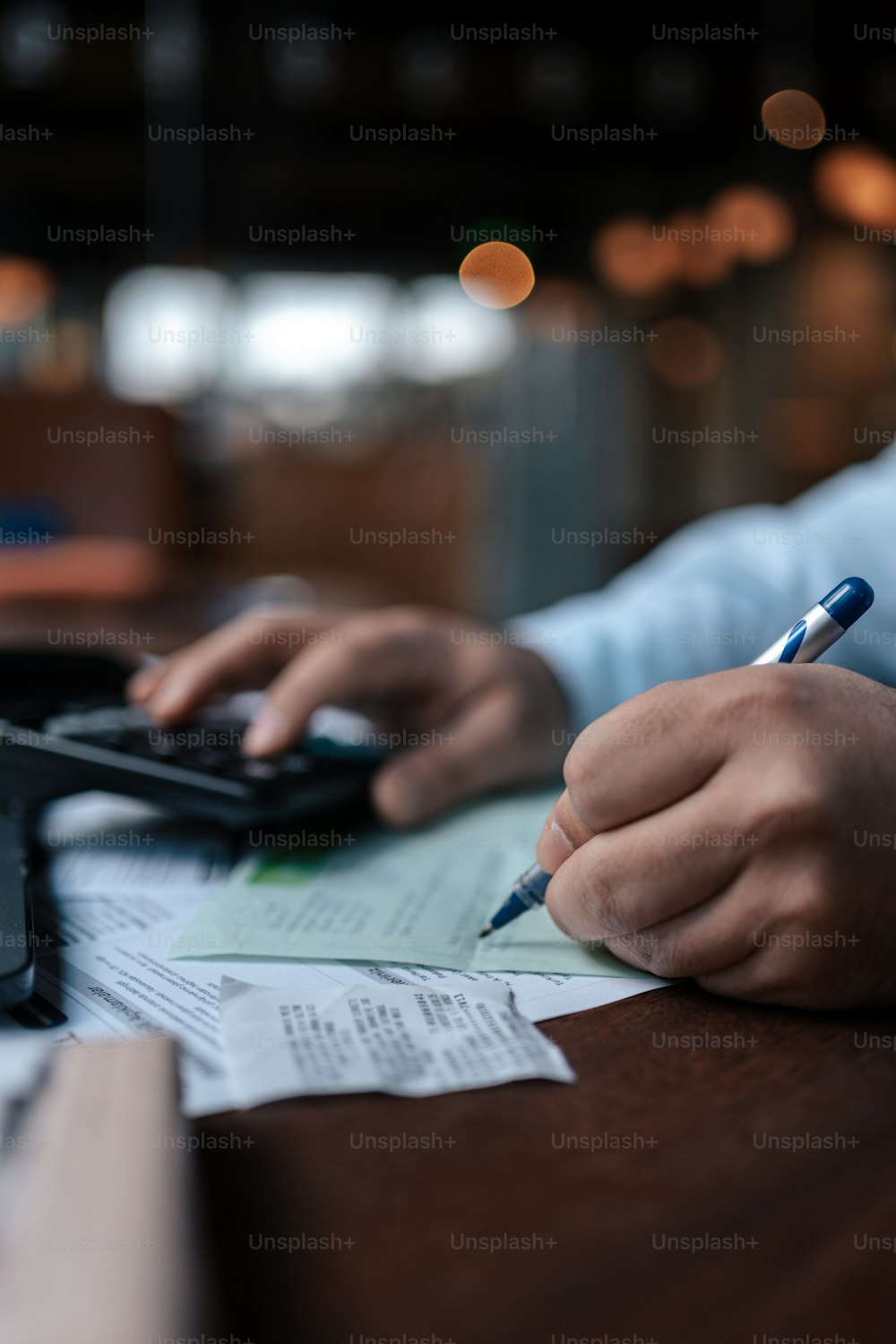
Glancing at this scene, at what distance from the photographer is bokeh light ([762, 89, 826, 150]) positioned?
491 centimetres

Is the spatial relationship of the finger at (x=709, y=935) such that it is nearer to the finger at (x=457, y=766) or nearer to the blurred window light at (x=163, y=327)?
the finger at (x=457, y=766)

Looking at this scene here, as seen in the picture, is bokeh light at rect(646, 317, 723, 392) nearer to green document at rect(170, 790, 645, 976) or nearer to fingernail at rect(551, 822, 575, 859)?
green document at rect(170, 790, 645, 976)

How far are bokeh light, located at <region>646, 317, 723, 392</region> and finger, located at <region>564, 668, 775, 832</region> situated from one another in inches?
278

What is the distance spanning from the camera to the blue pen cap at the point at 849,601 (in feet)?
1.00

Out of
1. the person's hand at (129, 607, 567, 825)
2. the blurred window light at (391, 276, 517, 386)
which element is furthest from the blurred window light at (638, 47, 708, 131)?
the person's hand at (129, 607, 567, 825)

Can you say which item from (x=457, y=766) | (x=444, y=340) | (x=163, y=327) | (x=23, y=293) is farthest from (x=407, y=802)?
(x=23, y=293)

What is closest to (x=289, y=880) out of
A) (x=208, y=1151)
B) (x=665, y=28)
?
(x=208, y=1151)

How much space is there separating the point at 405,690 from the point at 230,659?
0.31ft

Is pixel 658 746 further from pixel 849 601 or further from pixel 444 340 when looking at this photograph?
pixel 444 340

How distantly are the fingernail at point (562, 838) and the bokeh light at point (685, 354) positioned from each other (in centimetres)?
705

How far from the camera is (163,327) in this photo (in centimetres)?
690

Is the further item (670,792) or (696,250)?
(696,250)

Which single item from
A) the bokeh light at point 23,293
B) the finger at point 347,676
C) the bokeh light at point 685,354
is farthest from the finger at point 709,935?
the bokeh light at point 23,293

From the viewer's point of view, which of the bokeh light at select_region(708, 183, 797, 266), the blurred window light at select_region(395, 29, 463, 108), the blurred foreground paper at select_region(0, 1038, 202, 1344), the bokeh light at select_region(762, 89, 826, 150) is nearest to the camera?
the blurred foreground paper at select_region(0, 1038, 202, 1344)
